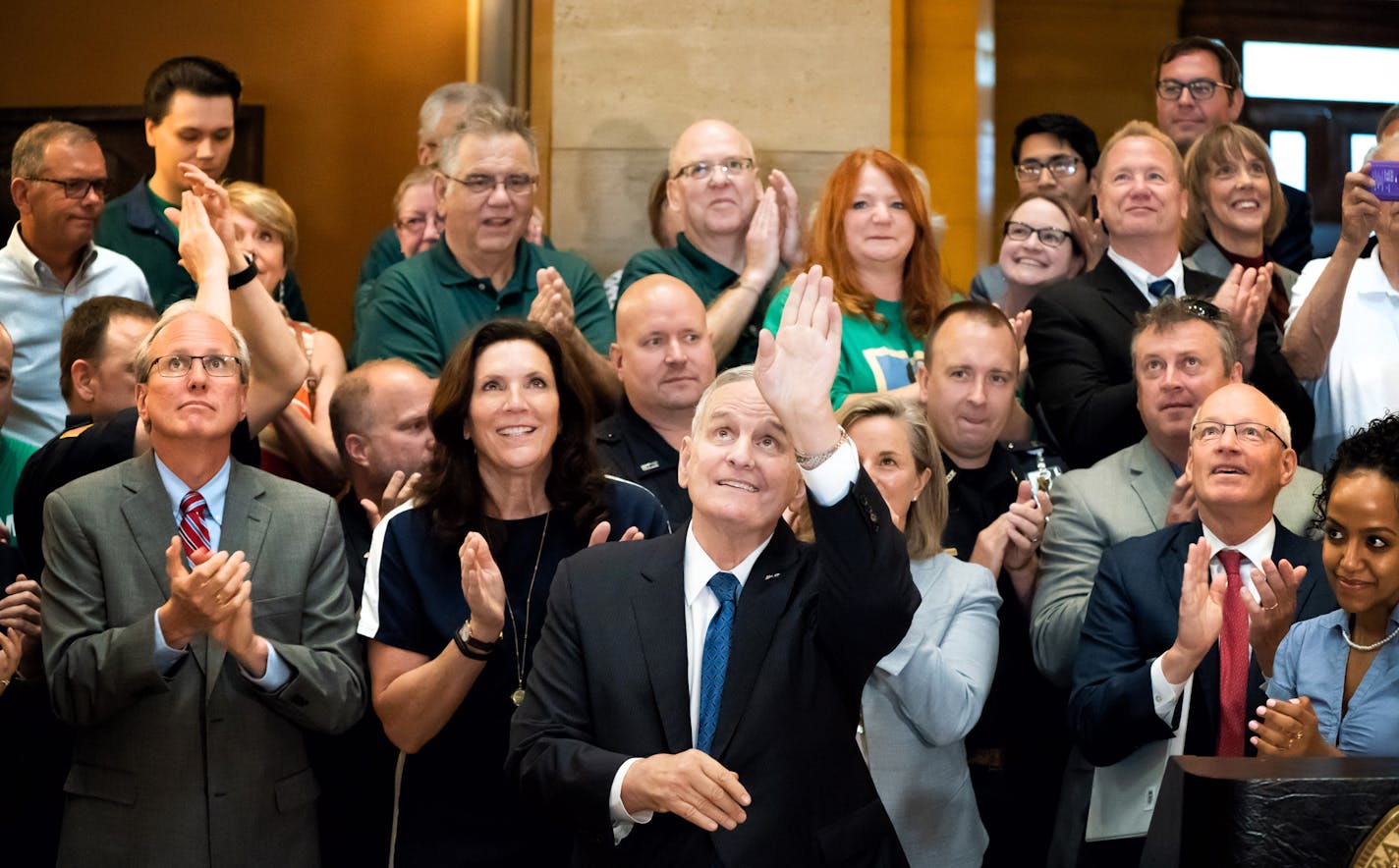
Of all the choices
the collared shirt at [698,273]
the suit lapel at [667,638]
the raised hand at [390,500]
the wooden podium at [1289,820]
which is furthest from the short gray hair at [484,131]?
the wooden podium at [1289,820]

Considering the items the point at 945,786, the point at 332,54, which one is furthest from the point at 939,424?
the point at 332,54

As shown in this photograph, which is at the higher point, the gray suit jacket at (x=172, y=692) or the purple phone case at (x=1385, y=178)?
the purple phone case at (x=1385, y=178)

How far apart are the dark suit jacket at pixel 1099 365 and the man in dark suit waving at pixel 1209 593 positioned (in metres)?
0.65

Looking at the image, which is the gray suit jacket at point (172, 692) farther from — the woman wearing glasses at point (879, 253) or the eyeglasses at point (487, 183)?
the woman wearing glasses at point (879, 253)

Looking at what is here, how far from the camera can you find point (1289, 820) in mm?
2570

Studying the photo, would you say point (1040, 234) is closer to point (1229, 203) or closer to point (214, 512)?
point (1229, 203)

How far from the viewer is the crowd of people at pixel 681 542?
3039 mm

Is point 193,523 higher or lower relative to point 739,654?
higher

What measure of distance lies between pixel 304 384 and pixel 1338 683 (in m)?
2.84

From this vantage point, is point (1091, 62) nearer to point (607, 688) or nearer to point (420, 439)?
point (420, 439)

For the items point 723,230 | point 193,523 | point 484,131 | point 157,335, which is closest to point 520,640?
point 193,523

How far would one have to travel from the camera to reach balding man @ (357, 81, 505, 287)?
19.6ft

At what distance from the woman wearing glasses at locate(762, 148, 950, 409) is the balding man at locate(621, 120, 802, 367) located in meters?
0.17

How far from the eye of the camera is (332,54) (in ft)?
26.8
